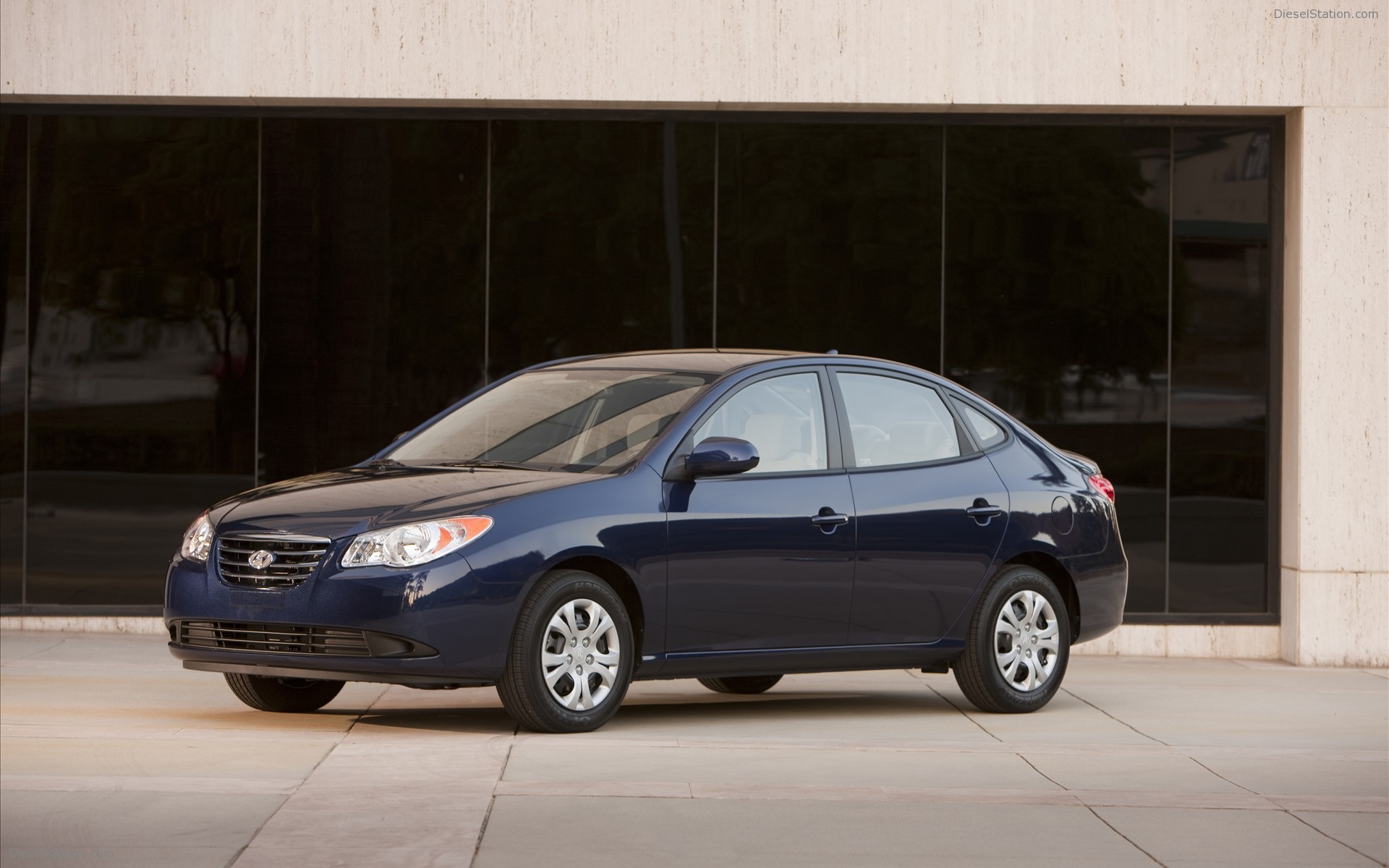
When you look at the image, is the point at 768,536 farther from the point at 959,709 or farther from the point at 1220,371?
the point at 1220,371

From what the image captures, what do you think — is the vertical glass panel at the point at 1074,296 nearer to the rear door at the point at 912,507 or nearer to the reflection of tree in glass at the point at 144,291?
the rear door at the point at 912,507

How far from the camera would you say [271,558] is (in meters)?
8.41

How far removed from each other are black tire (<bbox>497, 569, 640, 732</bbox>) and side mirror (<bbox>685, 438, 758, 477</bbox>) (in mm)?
690

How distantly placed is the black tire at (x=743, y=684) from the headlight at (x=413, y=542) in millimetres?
3160

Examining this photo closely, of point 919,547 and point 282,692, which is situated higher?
point 919,547

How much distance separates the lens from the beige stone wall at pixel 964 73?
1398cm

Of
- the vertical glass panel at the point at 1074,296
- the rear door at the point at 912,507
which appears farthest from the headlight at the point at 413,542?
the vertical glass panel at the point at 1074,296

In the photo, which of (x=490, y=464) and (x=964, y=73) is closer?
Result: (x=490, y=464)

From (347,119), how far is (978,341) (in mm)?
4676

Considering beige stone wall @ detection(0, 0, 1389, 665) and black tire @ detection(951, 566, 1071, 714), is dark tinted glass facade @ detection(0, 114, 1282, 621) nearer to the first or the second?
beige stone wall @ detection(0, 0, 1389, 665)

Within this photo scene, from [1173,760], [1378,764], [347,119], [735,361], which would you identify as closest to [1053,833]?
[1173,760]

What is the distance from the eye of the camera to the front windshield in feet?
30.3

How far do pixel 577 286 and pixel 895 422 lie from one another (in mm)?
4666

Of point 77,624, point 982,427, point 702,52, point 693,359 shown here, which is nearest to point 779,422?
point 693,359
